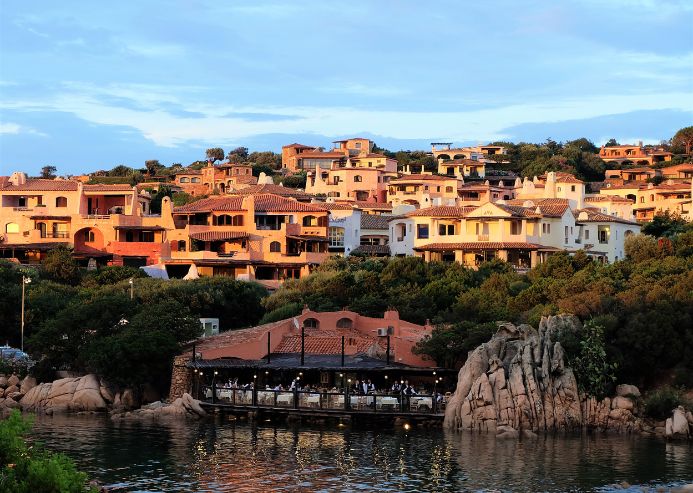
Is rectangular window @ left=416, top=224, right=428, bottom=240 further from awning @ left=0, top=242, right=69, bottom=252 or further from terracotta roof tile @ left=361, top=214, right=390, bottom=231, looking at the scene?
awning @ left=0, top=242, right=69, bottom=252

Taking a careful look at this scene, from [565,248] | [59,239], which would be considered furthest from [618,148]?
[59,239]

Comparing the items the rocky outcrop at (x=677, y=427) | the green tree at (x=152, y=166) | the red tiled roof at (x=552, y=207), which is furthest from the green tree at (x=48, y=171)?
the rocky outcrop at (x=677, y=427)

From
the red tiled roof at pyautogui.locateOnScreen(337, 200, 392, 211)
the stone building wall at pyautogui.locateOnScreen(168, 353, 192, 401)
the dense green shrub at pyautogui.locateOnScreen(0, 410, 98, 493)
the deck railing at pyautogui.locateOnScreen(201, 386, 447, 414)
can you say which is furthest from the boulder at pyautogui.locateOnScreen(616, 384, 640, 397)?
the red tiled roof at pyautogui.locateOnScreen(337, 200, 392, 211)

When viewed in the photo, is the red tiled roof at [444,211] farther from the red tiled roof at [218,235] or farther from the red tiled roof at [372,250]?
the red tiled roof at [218,235]

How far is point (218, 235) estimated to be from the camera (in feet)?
293

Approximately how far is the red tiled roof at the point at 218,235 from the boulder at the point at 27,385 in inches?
1103

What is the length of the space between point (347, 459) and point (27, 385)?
2253 cm

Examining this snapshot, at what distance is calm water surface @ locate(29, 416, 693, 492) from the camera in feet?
132

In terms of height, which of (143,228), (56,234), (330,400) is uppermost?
(143,228)

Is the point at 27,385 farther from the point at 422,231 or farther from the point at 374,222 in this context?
the point at 374,222

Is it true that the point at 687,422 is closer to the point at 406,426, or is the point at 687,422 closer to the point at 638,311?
the point at 638,311

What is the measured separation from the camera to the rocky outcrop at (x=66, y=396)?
192ft

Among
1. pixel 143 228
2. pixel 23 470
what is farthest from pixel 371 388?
pixel 143 228

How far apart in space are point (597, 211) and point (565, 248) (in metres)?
12.1
